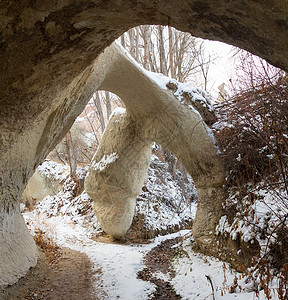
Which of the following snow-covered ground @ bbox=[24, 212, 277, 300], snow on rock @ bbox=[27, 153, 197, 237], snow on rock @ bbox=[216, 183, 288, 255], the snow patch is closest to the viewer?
snow on rock @ bbox=[216, 183, 288, 255]

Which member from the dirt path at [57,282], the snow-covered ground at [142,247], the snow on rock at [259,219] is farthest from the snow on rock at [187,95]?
the dirt path at [57,282]

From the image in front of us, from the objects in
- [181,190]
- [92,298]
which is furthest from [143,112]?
[181,190]

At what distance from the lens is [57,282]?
4145 millimetres

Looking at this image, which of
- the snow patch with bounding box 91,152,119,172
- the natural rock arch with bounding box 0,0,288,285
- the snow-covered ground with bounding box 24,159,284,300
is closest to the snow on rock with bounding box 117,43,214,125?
the snow patch with bounding box 91,152,119,172

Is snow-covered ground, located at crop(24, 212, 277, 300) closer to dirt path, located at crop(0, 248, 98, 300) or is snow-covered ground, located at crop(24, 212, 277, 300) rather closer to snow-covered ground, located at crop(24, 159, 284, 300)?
snow-covered ground, located at crop(24, 159, 284, 300)

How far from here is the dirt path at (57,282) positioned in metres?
3.48

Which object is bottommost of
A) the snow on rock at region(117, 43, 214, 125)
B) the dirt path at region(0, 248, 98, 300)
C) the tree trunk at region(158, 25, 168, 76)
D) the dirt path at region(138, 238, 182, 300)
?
the dirt path at region(0, 248, 98, 300)

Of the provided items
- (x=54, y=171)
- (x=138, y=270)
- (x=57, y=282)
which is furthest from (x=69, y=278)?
(x=54, y=171)

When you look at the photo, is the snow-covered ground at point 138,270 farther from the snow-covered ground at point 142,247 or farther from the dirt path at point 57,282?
the dirt path at point 57,282

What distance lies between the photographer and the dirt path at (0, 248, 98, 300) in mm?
3479

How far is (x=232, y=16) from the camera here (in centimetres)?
158

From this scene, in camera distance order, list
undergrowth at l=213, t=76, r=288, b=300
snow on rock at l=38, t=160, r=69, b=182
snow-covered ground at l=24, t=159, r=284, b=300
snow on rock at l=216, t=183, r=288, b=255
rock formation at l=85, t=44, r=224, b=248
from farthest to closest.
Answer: snow on rock at l=38, t=160, r=69, b=182 < rock formation at l=85, t=44, r=224, b=248 < snow-covered ground at l=24, t=159, r=284, b=300 < snow on rock at l=216, t=183, r=288, b=255 < undergrowth at l=213, t=76, r=288, b=300

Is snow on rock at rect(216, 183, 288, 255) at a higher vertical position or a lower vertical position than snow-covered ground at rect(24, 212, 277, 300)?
higher

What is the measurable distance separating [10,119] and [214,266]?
3651 mm
